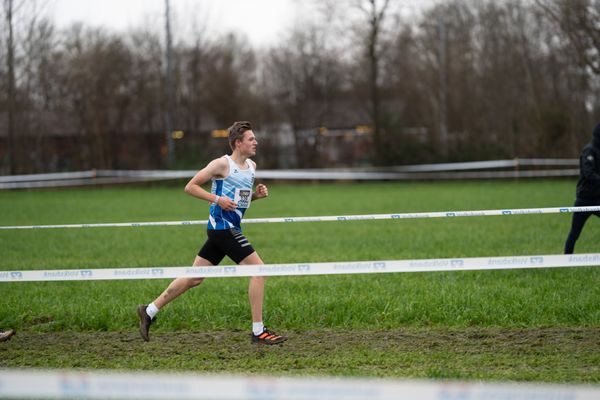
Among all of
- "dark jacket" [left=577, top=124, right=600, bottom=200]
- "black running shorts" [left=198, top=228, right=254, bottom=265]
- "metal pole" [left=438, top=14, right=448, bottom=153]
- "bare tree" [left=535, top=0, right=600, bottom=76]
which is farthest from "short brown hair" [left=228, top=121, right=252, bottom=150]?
"metal pole" [left=438, top=14, right=448, bottom=153]

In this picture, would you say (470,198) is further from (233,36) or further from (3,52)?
(233,36)

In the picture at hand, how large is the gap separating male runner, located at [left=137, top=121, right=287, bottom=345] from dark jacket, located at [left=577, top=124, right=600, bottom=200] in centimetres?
516

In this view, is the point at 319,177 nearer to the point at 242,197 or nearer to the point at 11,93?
the point at 11,93

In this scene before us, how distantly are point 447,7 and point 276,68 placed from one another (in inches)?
568

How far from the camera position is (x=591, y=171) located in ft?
30.3

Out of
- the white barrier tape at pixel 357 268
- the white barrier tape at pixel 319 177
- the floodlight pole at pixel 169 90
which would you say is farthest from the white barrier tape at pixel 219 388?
the floodlight pole at pixel 169 90

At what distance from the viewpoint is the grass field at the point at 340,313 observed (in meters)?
5.99

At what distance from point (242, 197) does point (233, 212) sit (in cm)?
18

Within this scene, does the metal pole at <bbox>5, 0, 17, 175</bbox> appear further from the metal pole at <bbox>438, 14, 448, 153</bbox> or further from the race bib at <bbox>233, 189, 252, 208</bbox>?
the race bib at <bbox>233, 189, 252, 208</bbox>

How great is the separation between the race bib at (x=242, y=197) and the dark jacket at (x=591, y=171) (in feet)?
17.1

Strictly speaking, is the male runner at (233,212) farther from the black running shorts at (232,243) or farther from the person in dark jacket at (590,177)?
the person in dark jacket at (590,177)

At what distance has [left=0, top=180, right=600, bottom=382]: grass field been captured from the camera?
5.99 meters

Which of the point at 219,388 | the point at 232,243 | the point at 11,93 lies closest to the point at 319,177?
the point at 11,93

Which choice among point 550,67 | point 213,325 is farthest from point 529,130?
point 213,325
